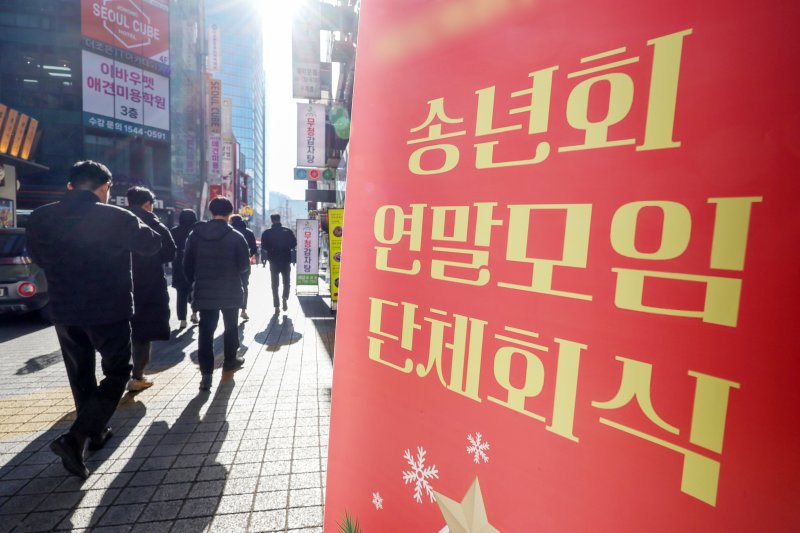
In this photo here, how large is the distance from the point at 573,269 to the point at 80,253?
10.3 ft

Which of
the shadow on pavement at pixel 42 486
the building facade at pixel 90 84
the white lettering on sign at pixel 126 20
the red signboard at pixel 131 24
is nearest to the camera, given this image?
the shadow on pavement at pixel 42 486

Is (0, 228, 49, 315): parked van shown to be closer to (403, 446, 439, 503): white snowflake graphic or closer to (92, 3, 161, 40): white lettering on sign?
(403, 446, 439, 503): white snowflake graphic

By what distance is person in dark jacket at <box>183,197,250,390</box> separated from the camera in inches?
173

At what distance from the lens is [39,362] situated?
5.31 meters

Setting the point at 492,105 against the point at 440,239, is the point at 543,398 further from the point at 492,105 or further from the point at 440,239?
the point at 492,105

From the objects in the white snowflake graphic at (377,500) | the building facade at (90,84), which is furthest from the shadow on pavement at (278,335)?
the building facade at (90,84)

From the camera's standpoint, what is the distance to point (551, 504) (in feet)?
3.42

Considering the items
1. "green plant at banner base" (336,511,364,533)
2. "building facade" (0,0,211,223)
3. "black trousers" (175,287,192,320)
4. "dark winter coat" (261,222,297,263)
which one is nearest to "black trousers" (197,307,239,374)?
"black trousers" (175,287,192,320)

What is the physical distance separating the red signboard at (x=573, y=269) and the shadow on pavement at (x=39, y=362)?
5407 millimetres

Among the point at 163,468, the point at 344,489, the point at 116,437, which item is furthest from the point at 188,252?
the point at 344,489

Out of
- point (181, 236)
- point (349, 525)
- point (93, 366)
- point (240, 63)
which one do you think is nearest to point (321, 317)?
point (181, 236)

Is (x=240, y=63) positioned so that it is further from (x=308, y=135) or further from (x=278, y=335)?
(x=278, y=335)

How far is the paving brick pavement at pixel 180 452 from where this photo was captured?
8.07ft

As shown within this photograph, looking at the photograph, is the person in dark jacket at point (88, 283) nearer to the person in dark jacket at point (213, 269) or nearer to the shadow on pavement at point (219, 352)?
the person in dark jacket at point (213, 269)
